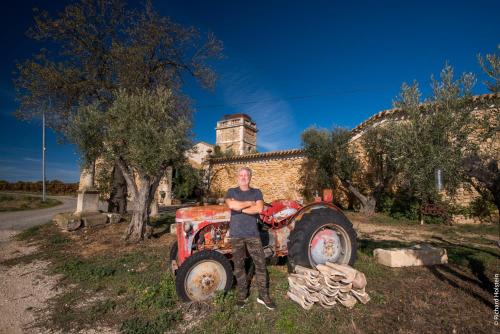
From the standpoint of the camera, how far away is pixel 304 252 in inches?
166

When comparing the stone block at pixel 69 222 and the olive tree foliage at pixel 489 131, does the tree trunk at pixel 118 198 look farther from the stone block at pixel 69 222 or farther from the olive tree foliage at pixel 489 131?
the olive tree foliage at pixel 489 131

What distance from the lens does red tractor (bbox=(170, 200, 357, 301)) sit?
369 centimetres

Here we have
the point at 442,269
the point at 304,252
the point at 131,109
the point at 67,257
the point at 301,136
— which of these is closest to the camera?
the point at 304,252

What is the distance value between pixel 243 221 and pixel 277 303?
3.98 feet

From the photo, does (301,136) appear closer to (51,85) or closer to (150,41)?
(150,41)

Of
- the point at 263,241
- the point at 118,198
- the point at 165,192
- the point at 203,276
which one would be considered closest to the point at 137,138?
the point at 263,241

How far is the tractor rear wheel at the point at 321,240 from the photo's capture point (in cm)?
423

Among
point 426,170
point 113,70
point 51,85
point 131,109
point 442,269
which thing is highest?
point 113,70

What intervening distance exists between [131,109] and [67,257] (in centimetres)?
417

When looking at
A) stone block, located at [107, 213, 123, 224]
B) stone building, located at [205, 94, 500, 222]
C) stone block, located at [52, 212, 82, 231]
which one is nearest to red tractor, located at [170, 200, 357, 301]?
stone block, located at [52, 212, 82, 231]

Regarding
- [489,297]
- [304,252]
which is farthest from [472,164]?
[304,252]

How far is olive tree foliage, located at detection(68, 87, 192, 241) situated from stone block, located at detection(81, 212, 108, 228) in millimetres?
3020

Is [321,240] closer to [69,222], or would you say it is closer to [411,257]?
[411,257]

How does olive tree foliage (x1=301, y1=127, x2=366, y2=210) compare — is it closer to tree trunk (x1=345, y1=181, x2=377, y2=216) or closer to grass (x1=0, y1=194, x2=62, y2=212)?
tree trunk (x1=345, y1=181, x2=377, y2=216)
